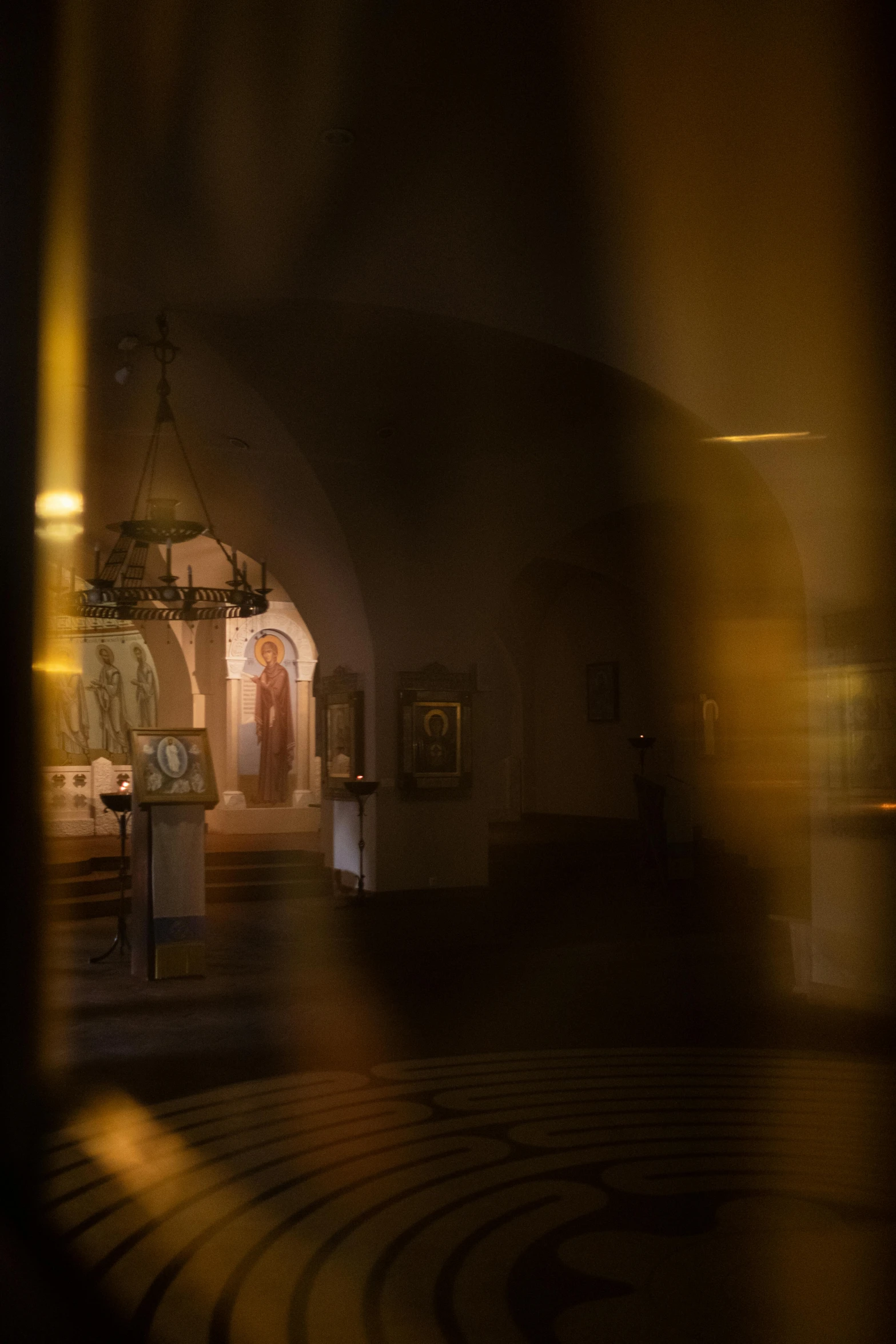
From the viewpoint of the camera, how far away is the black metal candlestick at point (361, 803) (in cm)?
1006

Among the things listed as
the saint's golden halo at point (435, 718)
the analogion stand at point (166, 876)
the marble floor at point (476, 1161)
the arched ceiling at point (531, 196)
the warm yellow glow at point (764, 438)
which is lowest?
the marble floor at point (476, 1161)

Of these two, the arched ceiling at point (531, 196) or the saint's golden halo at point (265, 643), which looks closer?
the arched ceiling at point (531, 196)

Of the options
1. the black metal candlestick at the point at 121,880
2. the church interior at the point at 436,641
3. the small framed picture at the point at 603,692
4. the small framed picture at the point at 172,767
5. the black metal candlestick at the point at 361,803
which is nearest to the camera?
the church interior at the point at 436,641

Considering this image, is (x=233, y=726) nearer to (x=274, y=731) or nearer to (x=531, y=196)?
(x=274, y=731)

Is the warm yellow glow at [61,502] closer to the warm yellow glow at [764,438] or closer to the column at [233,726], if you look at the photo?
the column at [233,726]

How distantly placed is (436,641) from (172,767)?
398cm

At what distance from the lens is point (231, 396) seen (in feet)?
27.2

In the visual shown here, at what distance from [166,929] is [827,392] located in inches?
185

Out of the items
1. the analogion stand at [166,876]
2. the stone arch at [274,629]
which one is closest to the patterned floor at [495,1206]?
the analogion stand at [166,876]

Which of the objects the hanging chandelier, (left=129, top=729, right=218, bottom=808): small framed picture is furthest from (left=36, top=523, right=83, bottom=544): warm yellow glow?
(left=129, top=729, right=218, bottom=808): small framed picture

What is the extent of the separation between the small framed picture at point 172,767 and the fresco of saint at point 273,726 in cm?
811

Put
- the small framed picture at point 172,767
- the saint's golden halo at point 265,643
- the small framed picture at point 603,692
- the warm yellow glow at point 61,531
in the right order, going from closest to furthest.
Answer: the small framed picture at point 172,767 < the warm yellow glow at point 61,531 < the saint's golden halo at point 265,643 < the small framed picture at point 603,692

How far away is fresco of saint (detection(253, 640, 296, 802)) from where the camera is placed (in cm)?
1544

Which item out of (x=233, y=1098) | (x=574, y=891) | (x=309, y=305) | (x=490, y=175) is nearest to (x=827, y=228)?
(x=490, y=175)
